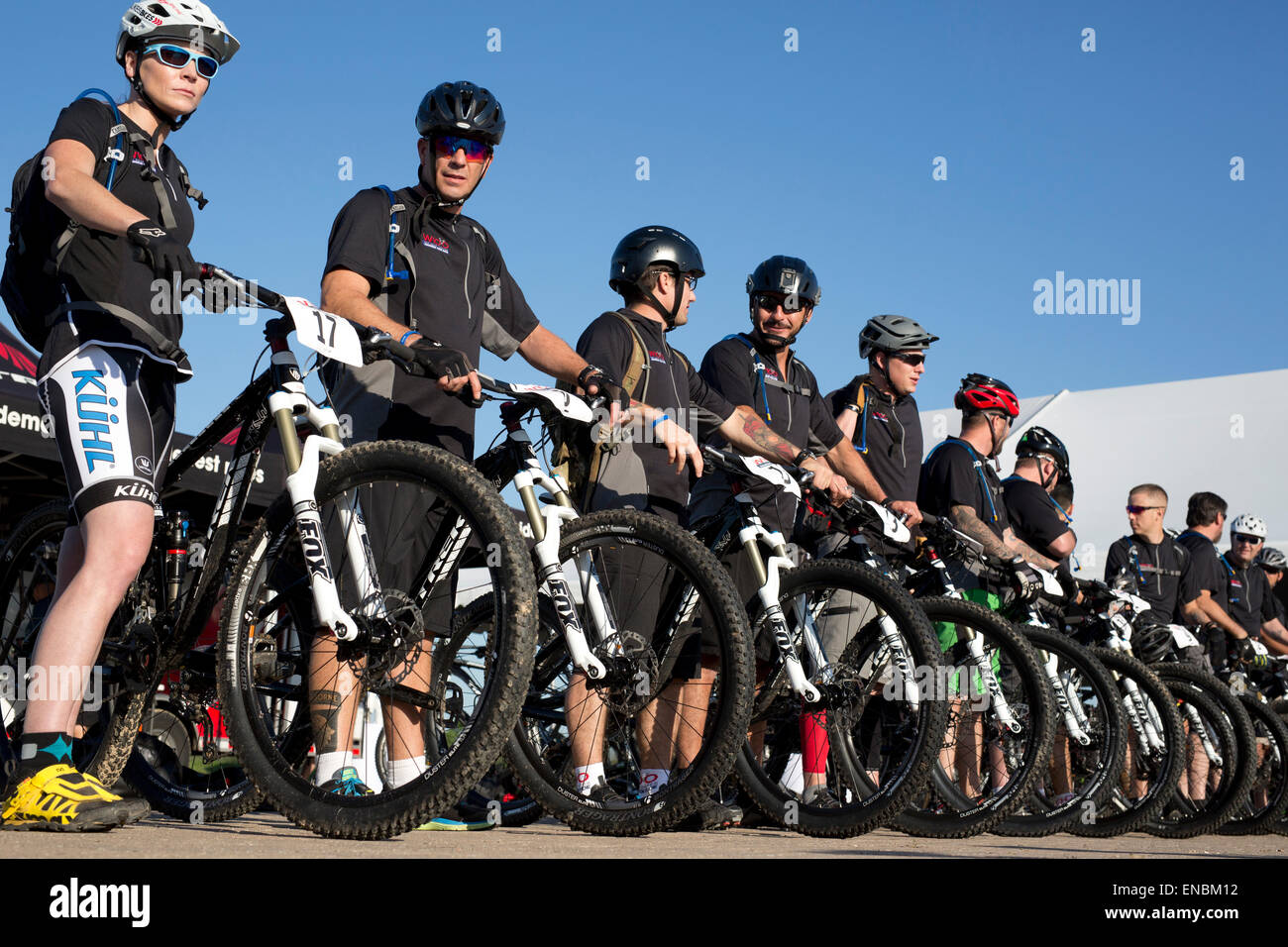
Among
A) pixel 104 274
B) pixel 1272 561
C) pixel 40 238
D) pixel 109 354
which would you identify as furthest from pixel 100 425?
pixel 1272 561

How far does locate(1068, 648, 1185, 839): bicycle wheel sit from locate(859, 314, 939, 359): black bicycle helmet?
198cm

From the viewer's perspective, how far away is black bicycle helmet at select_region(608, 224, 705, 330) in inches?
224

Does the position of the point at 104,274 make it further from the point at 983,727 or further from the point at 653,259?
the point at 983,727

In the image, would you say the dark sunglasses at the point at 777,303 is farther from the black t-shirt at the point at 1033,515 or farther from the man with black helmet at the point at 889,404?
the black t-shirt at the point at 1033,515

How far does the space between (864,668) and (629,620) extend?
1.23m

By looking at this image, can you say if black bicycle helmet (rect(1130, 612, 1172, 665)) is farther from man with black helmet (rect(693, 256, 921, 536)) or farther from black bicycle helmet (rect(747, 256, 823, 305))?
black bicycle helmet (rect(747, 256, 823, 305))

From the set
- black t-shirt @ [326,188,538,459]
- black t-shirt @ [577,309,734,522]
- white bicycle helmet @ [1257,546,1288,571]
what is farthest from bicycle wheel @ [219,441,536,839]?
white bicycle helmet @ [1257,546,1288,571]

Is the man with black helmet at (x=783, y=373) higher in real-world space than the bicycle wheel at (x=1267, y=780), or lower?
higher

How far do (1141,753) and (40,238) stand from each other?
6.24 m

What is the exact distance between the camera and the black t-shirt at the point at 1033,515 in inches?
316

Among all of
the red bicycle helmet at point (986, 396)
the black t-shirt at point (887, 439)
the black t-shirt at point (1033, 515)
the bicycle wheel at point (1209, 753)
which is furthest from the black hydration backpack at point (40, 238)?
the bicycle wheel at point (1209, 753)

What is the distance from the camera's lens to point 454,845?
11.1ft

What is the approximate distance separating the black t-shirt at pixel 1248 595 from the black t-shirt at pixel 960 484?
16.7 ft
